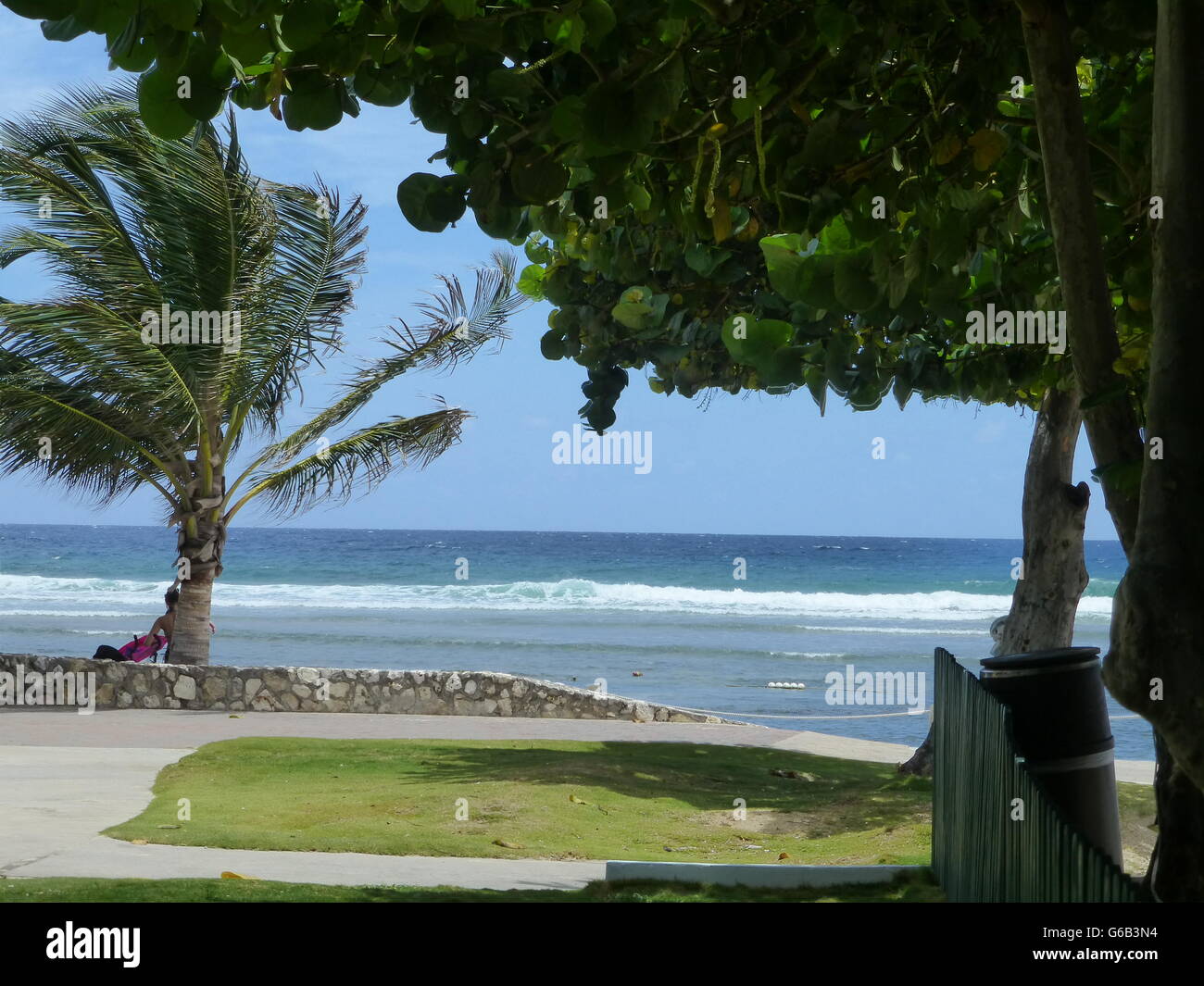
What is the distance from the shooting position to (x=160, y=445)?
15.0 meters

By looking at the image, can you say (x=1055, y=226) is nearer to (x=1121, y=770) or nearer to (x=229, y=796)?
(x=229, y=796)

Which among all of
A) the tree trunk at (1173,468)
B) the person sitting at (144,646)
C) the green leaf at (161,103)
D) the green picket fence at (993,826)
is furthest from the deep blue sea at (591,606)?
the green leaf at (161,103)

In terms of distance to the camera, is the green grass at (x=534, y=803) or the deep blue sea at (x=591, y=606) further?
the deep blue sea at (x=591, y=606)

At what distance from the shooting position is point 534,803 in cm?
913

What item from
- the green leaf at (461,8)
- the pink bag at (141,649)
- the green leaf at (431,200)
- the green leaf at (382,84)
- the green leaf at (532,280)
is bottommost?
the pink bag at (141,649)

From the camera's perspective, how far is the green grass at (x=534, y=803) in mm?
7992

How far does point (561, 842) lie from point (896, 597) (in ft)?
127

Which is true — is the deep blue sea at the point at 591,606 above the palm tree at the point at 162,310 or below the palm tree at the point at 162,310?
below

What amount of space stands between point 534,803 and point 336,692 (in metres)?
6.73

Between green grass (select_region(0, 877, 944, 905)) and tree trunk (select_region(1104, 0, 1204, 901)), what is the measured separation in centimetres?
333

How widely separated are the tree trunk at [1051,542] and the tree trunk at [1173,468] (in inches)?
274

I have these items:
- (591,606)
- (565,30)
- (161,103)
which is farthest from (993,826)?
(591,606)

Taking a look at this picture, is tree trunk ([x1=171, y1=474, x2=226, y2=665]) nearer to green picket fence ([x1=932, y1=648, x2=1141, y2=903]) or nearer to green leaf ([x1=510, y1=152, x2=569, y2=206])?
green picket fence ([x1=932, y1=648, x2=1141, y2=903])

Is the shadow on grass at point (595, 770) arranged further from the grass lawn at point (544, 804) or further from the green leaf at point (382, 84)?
the green leaf at point (382, 84)
